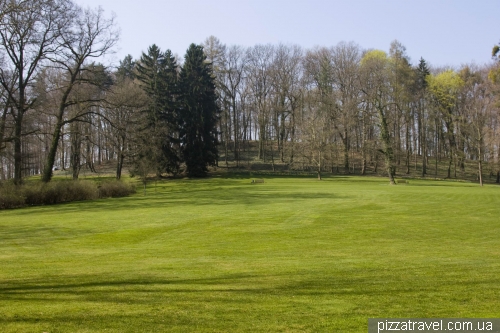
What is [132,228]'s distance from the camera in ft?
59.9

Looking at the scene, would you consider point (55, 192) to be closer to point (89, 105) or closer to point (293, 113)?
point (89, 105)

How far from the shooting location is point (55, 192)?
33250 mm

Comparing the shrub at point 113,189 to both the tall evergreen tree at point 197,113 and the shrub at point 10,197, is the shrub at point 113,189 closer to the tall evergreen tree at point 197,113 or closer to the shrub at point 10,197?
the shrub at point 10,197

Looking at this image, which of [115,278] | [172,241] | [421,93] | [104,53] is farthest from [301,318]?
[421,93]

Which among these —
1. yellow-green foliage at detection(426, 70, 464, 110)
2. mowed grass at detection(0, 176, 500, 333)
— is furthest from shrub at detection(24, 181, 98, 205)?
yellow-green foliage at detection(426, 70, 464, 110)

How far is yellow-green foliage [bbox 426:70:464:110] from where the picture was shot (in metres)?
66.9

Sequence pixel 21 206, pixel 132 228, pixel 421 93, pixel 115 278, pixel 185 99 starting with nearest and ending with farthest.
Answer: pixel 115 278 → pixel 132 228 → pixel 21 206 → pixel 185 99 → pixel 421 93

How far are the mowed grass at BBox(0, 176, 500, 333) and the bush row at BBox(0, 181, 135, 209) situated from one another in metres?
10.7

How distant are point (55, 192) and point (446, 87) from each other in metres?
60.3

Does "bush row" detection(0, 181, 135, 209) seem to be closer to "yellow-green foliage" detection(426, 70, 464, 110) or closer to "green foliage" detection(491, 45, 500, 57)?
"green foliage" detection(491, 45, 500, 57)

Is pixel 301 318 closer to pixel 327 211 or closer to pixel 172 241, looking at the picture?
pixel 172 241

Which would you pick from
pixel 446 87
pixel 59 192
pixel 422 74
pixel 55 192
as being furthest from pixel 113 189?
pixel 422 74

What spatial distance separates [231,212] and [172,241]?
334 inches

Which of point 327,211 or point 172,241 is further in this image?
point 327,211
